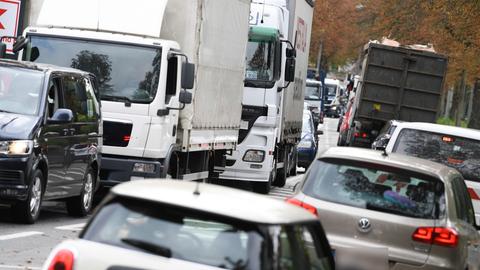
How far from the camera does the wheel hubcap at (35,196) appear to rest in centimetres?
1435

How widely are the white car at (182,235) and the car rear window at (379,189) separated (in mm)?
3875

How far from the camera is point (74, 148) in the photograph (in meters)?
15.7

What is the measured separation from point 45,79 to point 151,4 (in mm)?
3243

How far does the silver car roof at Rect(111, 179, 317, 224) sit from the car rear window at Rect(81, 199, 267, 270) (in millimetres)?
35

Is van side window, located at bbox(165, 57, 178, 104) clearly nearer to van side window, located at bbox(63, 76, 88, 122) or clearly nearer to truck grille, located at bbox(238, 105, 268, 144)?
van side window, located at bbox(63, 76, 88, 122)

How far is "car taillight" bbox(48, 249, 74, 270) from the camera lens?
5973 millimetres

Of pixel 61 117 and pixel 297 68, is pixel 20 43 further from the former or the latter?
pixel 297 68

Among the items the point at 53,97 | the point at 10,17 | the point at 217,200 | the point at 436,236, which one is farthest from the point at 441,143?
the point at 217,200

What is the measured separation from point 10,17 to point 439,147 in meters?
7.83

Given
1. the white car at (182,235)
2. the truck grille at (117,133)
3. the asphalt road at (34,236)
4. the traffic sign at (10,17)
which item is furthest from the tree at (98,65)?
the white car at (182,235)

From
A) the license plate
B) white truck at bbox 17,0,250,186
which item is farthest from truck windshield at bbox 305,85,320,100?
the license plate

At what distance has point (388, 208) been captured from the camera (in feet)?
32.7

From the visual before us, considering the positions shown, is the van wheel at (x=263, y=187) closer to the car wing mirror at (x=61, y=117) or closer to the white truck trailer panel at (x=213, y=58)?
the white truck trailer panel at (x=213, y=58)

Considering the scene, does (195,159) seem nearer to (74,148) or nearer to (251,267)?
(74,148)
